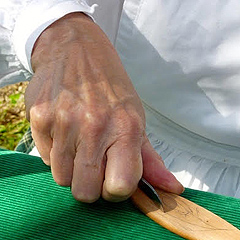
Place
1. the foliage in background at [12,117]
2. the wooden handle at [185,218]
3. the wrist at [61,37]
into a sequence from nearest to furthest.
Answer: the wooden handle at [185,218]
the wrist at [61,37]
the foliage in background at [12,117]

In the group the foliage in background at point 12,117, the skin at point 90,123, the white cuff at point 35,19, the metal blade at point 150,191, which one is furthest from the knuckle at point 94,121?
the foliage in background at point 12,117

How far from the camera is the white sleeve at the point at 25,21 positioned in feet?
3.00

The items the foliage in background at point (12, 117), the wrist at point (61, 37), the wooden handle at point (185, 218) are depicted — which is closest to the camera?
the wooden handle at point (185, 218)

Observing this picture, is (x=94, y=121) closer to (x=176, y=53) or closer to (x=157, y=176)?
(x=157, y=176)

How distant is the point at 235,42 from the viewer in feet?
3.18

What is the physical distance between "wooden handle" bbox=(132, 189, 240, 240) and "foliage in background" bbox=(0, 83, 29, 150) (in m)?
1.64

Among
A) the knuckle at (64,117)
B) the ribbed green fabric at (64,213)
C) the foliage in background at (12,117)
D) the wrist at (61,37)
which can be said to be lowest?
the foliage in background at (12,117)

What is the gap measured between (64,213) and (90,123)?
14cm

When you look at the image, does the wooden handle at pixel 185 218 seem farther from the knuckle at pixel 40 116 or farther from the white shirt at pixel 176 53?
the white shirt at pixel 176 53

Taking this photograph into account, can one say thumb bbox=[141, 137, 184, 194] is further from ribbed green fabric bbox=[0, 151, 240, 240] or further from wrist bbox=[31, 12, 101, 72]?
wrist bbox=[31, 12, 101, 72]

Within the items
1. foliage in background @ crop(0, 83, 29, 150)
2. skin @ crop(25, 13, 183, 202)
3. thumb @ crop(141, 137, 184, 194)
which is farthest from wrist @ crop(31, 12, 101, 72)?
foliage in background @ crop(0, 83, 29, 150)

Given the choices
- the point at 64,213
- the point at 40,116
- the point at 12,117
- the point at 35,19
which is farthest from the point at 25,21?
the point at 12,117

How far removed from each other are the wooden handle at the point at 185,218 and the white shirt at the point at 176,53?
0.94 ft

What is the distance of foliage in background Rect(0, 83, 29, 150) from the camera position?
2400 mm
